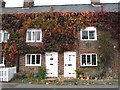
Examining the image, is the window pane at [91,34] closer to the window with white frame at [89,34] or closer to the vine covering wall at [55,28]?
the window with white frame at [89,34]

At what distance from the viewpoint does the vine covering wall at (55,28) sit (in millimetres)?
29688

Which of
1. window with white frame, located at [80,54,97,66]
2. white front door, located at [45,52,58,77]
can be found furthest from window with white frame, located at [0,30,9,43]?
window with white frame, located at [80,54,97,66]

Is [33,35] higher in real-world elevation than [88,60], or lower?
higher

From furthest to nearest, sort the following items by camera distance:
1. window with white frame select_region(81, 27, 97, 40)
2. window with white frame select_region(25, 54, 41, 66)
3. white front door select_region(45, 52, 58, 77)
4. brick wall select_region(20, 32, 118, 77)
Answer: window with white frame select_region(25, 54, 41, 66)
window with white frame select_region(81, 27, 97, 40)
white front door select_region(45, 52, 58, 77)
brick wall select_region(20, 32, 118, 77)

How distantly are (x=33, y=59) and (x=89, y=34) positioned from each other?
642 cm

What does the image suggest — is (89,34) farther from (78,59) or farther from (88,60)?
(78,59)

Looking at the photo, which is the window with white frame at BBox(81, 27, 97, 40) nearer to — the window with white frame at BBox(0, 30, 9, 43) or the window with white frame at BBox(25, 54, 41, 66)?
the window with white frame at BBox(25, 54, 41, 66)

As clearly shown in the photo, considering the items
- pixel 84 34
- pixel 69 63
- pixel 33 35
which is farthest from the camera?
pixel 33 35

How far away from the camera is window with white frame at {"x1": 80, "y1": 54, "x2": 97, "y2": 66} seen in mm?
29688

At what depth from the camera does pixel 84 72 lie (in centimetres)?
2922

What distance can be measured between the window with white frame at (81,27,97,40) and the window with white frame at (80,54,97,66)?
1.86 m

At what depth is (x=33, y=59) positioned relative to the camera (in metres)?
30.4

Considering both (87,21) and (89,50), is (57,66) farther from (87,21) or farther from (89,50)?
(87,21)

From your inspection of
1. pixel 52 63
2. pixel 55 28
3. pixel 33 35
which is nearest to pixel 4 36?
pixel 33 35
